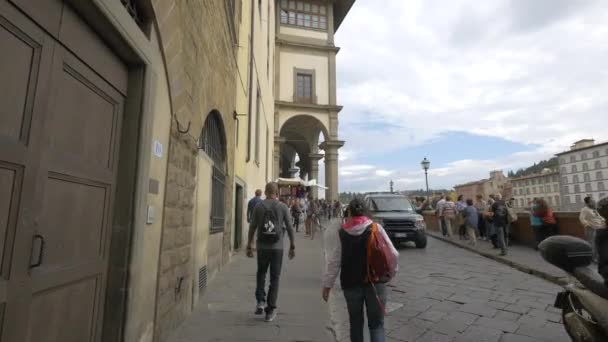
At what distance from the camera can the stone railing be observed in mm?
8980

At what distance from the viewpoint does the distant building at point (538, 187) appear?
2904 inches

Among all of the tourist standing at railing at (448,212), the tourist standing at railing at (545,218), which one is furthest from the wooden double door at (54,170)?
the tourist standing at railing at (448,212)

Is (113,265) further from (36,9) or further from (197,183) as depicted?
(197,183)

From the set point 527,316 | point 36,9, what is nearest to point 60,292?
point 36,9

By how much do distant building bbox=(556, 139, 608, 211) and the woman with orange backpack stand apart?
244ft

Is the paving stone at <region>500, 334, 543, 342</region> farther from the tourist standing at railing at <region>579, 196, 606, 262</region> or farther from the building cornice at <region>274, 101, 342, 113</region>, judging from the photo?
the building cornice at <region>274, 101, 342, 113</region>

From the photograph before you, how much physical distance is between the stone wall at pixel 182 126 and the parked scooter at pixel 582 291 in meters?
3.40

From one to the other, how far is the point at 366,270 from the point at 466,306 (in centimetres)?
298

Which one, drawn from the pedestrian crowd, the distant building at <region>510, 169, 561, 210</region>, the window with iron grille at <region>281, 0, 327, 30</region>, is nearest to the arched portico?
the window with iron grille at <region>281, 0, 327, 30</region>

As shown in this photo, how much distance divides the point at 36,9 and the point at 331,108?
24.7m

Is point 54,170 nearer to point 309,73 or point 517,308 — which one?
point 517,308

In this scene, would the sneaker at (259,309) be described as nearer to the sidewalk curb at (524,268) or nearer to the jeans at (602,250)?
the jeans at (602,250)

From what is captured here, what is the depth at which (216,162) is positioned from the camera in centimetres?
640

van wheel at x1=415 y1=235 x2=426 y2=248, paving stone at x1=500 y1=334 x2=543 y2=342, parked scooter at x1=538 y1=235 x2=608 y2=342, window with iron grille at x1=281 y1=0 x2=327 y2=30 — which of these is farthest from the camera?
window with iron grille at x1=281 y1=0 x2=327 y2=30
